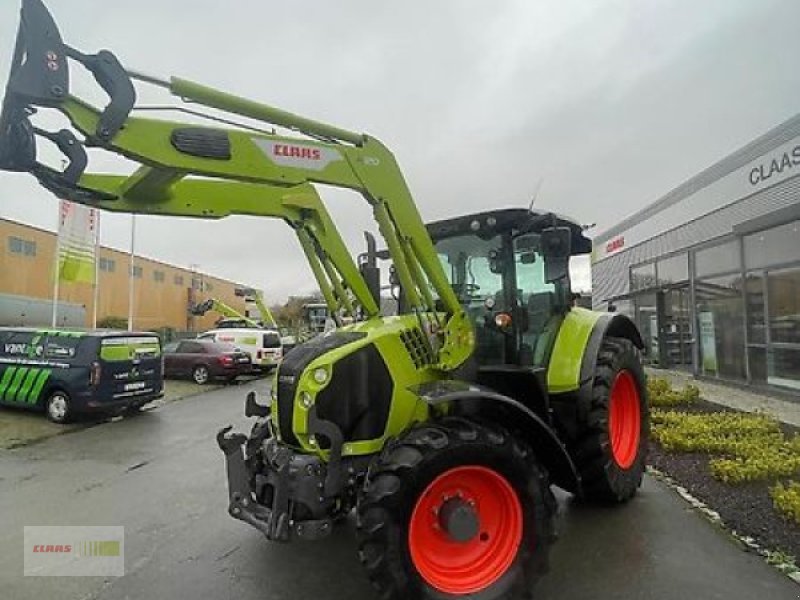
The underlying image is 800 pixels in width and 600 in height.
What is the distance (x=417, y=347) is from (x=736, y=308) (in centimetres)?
1196

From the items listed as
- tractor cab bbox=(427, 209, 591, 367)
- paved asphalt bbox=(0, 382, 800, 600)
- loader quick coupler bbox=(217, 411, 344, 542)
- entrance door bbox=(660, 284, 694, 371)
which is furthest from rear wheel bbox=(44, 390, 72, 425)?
entrance door bbox=(660, 284, 694, 371)

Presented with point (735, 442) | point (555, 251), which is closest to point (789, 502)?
point (735, 442)

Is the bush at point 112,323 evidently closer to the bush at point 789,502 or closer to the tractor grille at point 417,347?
the tractor grille at point 417,347

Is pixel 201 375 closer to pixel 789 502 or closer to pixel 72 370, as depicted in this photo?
pixel 72 370

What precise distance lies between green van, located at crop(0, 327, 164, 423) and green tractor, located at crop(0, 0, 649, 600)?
8011 millimetres

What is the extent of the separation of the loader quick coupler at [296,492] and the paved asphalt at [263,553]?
1.93 feet

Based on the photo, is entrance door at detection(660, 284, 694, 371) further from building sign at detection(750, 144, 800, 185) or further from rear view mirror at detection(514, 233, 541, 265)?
rear view mirror at detection(514, 233, 541, 265)

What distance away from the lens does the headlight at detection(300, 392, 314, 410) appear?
11.9 ft

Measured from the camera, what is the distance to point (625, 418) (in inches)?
237

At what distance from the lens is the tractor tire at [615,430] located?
485cm

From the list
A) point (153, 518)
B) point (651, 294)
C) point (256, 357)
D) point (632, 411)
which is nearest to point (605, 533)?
point (632, 411)

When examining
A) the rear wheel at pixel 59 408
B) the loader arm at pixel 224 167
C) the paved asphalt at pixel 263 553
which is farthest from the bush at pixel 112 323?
the loader arm at pixel 224 167

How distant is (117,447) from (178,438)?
1.04 m

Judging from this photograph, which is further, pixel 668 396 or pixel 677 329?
pixel 677 329
